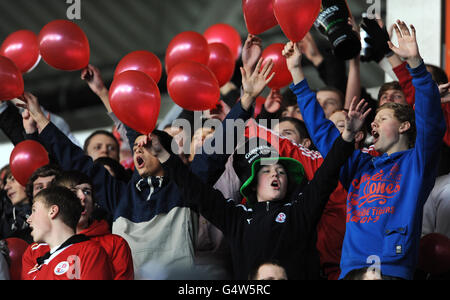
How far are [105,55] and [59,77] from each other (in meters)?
0.62

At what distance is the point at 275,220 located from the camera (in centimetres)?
282

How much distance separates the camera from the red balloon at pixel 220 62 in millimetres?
3893

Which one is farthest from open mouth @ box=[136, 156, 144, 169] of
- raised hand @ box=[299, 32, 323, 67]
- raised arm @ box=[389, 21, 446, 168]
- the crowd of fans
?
raised hand @ box=[299, 32, 323, 67]

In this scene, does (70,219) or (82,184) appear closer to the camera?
(70,219)

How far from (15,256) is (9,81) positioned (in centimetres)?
84

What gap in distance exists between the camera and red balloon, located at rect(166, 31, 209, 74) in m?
3.74

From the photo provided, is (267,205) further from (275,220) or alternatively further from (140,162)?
(140,162)

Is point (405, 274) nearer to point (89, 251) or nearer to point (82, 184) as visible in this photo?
point (89, 251)

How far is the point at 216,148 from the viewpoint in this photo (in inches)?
123

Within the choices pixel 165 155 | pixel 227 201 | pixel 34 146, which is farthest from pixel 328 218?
pixel 34 146

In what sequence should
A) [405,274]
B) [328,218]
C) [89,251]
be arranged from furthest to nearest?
[328,218] < [89,251] < [405,274]

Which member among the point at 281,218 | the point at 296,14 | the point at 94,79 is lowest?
the point at 281,218

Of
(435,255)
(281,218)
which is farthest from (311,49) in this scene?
(435,255)

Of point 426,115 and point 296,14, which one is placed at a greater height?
point 296,14
